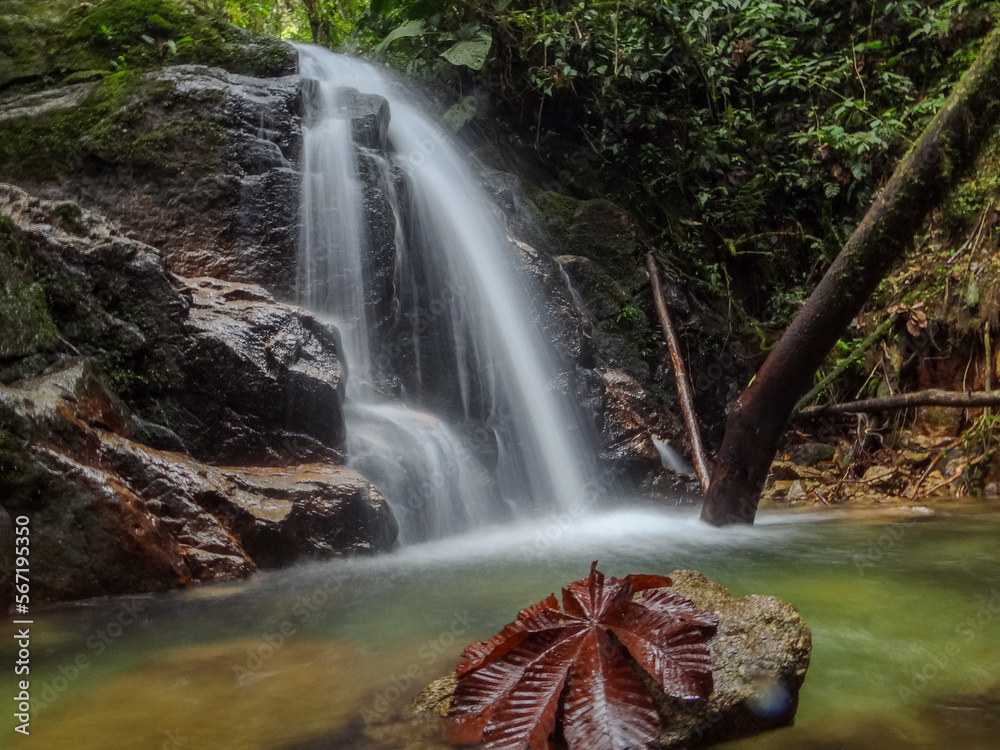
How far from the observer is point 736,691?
6.14 ft

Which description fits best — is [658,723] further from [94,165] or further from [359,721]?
[94,165]

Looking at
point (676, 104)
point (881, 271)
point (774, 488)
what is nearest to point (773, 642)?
point (881, 271)

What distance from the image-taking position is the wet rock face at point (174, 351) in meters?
4.84

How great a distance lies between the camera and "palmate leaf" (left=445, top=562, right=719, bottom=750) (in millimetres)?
1697

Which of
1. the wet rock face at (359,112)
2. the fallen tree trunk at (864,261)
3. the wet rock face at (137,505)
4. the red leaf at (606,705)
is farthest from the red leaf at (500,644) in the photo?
the wet rock face at (359,112)

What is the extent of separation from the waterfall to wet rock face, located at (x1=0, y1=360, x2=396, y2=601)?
39.0 inches

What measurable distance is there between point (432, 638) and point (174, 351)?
10.5ft

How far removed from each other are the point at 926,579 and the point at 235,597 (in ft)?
11.3

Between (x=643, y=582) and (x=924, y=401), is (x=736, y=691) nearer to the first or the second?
(x=643, y=582)

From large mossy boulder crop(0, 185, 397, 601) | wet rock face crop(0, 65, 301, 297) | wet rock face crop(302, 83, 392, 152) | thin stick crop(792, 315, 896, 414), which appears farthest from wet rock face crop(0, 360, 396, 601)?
wet rock face crop(302, 83, 392, 152)

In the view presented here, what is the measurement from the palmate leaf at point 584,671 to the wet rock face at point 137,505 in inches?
99.1

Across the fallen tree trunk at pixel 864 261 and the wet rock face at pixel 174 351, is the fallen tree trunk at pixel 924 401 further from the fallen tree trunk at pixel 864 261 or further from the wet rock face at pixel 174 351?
the wet rock face at pixel 174 351

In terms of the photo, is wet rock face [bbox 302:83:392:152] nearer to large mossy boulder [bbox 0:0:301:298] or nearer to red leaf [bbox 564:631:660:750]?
large mossy boulder [bbox 0:0:301:298]

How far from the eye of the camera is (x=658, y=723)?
67.2 inches
